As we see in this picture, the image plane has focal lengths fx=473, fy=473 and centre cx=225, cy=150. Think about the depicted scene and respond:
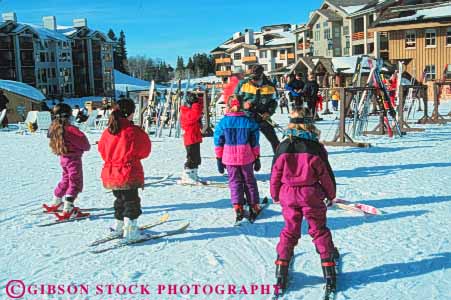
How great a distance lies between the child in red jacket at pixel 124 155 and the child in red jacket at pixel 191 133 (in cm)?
280

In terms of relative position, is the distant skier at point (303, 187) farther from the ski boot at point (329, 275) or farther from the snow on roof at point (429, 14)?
the snow on roof at point (429, 14)

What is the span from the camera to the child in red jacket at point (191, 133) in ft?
24.5

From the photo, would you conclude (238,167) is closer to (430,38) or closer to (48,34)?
(430,38)

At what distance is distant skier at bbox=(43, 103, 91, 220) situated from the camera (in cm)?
560

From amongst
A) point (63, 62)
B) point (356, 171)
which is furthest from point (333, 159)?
point (63, 62)

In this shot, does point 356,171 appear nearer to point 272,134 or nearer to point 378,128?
point 272,134

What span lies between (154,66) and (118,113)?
448 ft

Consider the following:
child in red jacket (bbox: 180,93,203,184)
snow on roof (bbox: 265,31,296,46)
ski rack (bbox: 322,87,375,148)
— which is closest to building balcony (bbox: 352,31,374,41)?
snow on roof (bbox: 265,31,296,46)

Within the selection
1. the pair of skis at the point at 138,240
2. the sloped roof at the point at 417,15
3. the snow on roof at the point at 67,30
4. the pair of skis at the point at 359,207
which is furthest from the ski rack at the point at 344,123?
the snow on roof at the point at 67,30

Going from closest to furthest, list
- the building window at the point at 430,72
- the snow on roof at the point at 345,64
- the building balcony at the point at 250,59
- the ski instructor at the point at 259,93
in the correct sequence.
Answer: the ski instructor at the point at 259,93, the building window at the point at 430,72, the snow on roof at the point at 345,64, the building balcony at the point at 250,59

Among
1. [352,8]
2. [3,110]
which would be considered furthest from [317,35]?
[3,110]

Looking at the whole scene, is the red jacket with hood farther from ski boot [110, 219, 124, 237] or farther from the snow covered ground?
the snow covered ground

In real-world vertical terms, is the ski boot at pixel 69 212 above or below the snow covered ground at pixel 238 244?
above

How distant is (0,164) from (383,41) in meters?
41.9
